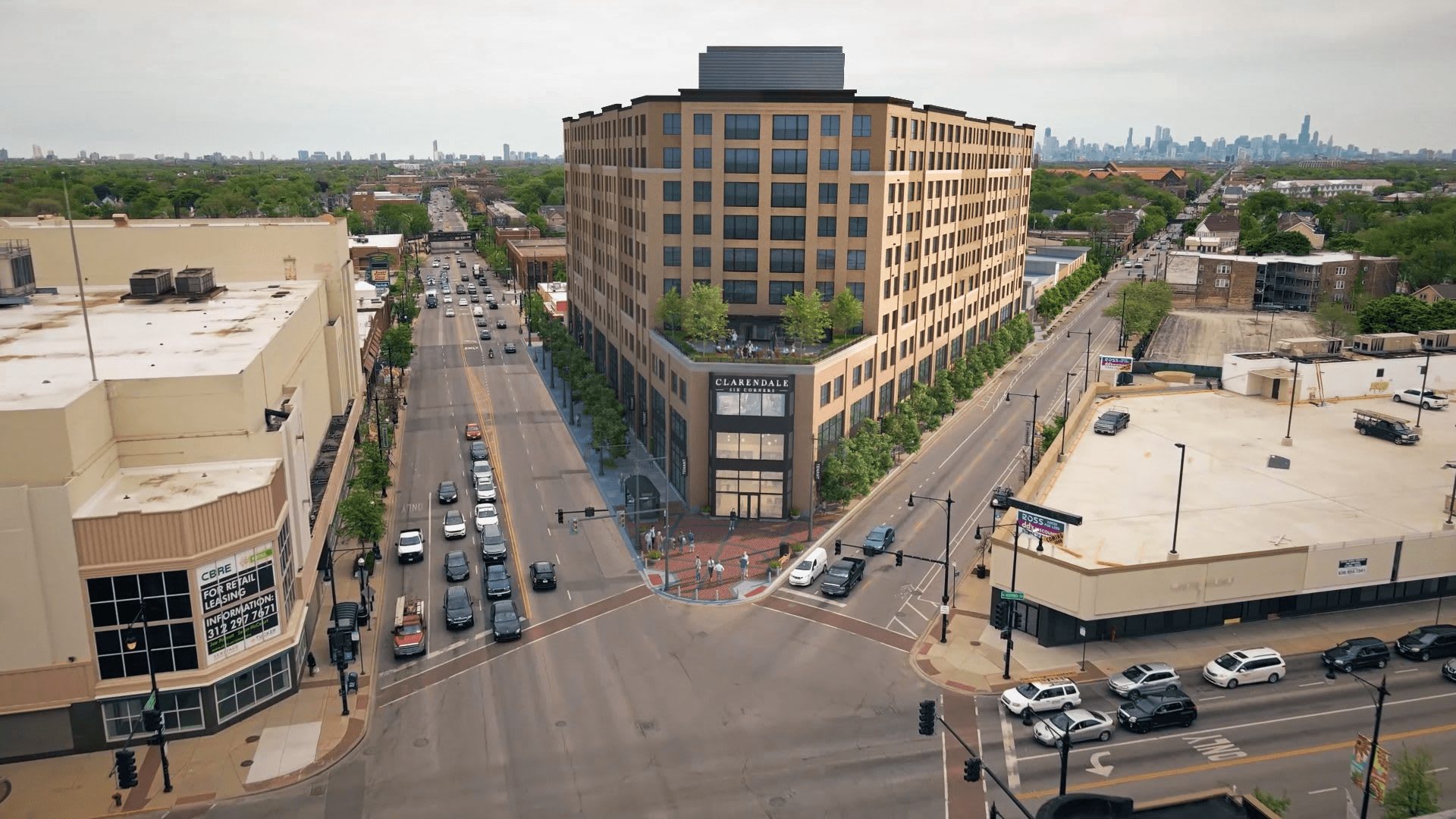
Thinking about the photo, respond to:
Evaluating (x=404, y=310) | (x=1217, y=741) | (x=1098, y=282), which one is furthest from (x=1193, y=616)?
(x=1098, y=282)

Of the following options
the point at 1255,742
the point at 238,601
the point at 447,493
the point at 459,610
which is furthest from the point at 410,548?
the point at 1255,742

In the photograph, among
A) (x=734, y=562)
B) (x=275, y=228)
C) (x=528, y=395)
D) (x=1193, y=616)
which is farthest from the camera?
(x=528, y=395)

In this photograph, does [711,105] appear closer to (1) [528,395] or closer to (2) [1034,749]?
(1) [528,395]

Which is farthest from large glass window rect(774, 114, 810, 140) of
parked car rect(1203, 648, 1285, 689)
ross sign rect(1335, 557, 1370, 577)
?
parked car rect(1203, 648, 1285, 689)

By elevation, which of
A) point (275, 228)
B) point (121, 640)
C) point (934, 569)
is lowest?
point (934, 569)

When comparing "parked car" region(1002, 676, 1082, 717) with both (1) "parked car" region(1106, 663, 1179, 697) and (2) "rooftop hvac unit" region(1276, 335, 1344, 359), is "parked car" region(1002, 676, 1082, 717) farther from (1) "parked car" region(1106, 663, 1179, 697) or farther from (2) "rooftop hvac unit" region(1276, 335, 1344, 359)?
(2) "rooftop hvac unit" region(1276, 335, 1344, 359)

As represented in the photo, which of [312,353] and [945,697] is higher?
[312,353]

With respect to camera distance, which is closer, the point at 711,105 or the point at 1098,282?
the point at 711,105
